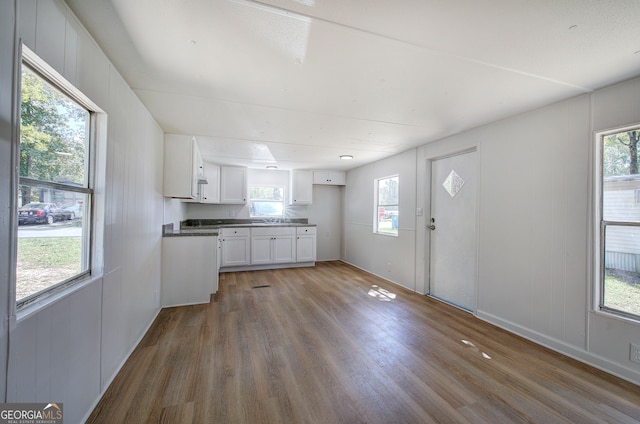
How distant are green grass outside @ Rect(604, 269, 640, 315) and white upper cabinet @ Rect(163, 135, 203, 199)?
4549 mm

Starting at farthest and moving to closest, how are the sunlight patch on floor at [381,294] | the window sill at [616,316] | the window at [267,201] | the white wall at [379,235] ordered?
the window at [267,201] → the white wall at [379,235] → the sunlight patch on floor at [381,294] → the window sill at [616,316]

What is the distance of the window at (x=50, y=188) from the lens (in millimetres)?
1102

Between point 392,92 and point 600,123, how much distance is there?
1.77m

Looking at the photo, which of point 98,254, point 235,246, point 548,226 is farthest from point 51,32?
point 235,246

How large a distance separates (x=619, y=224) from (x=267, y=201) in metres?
5.76

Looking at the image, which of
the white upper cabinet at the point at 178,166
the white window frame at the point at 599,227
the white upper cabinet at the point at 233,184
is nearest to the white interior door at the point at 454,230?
the white window frame at the point at 599,227

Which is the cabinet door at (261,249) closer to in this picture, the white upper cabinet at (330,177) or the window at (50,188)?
the white upper cabinet at (330,177)

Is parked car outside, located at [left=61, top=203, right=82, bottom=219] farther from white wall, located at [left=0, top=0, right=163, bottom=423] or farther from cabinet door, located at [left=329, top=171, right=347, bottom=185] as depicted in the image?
cabinet door, located at [left=329, top=171, right=347, bottom=185]

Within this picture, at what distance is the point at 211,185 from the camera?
5.44 metres

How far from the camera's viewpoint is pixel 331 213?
22.4 feet

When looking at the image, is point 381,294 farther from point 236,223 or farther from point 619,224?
point 236,223

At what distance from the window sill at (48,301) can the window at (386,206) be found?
425cm

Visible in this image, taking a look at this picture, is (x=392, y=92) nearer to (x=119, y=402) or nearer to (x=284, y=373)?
(x=284, y=373)

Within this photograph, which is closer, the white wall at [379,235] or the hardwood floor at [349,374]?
the hardwood floor at [349,374]
